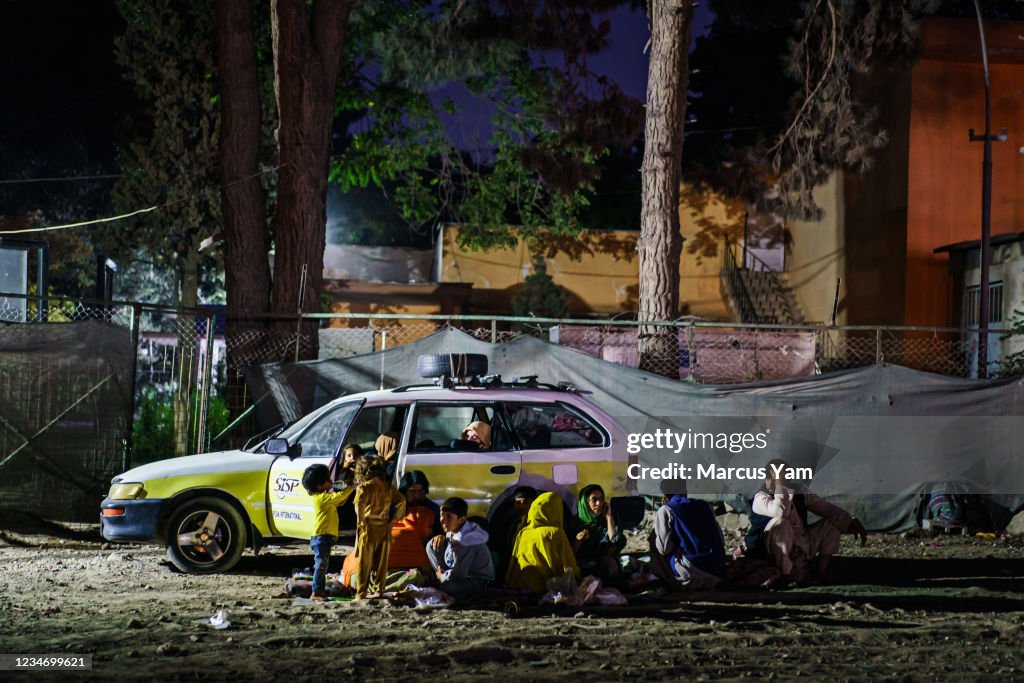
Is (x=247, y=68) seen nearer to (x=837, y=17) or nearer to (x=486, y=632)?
(x=837, y=17)

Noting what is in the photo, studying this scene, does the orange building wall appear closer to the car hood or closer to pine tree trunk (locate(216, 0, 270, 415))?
pine tree trunk (locate(216, 0, 270, 415))

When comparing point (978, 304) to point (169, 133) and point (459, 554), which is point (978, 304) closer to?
point (169, 133)

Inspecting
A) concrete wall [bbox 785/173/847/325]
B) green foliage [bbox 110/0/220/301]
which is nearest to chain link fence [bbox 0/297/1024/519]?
green foliage [bbox 110/0/220/301]

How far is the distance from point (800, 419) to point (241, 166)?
8.26m

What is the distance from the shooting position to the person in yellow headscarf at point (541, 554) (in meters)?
8.45

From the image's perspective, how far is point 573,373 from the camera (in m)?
12.1

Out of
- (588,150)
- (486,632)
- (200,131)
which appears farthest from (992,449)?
(200,131)

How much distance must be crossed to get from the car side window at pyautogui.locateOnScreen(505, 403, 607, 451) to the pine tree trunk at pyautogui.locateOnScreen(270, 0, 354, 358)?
19.7 ft

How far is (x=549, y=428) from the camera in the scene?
9562mm

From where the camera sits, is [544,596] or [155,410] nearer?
[544,596]

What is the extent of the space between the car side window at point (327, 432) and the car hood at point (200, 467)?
345 millimetres

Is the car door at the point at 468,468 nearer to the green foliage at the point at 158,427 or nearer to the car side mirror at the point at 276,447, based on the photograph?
the car side mirror at the point at 276,447

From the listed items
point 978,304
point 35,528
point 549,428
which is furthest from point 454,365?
point 978,304

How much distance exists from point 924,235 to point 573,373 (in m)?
15.5
